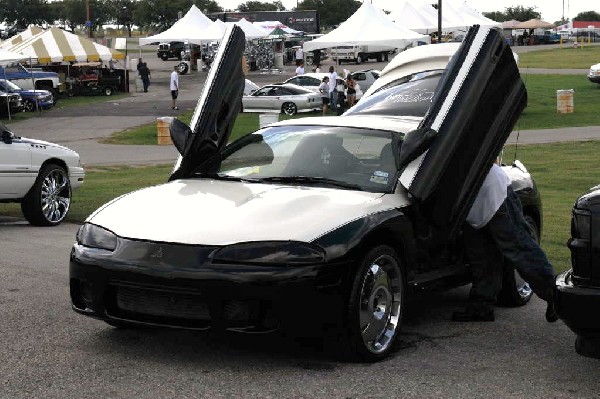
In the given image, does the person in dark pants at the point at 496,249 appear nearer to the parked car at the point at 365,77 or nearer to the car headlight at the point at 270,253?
the car headlight at the point at 270,253

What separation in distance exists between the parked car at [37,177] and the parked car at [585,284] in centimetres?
→ 798

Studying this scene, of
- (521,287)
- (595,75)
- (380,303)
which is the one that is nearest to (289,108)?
(595,75)

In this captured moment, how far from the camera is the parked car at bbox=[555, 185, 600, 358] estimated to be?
5.24 metres

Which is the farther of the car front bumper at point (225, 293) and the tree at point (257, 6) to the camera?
the tree at point (257, 6)

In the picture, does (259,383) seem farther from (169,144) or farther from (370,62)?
(370,62)

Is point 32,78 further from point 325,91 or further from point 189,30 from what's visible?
point 325,91

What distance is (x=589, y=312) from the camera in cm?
524

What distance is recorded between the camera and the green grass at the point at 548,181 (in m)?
11.2

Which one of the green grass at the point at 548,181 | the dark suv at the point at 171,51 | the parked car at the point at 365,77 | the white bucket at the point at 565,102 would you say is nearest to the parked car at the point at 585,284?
the green grass at the point at 548,181

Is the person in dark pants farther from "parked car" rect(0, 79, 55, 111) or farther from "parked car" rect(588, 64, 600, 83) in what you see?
"parked car" rect(588, 64, 600, 83)

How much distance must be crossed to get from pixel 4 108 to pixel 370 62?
37136 millimetres

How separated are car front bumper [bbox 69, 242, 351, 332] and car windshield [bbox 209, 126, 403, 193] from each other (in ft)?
3.53

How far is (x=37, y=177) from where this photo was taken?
1243cm

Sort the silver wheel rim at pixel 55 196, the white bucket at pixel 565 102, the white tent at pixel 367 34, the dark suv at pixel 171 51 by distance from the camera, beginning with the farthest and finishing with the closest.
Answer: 1. the dark suv at pixel 171 51
2. the white tent at pixel 367 34
3. the white bucket at pixel 565 102
4. the silver wheel rim at pixel 55 196
